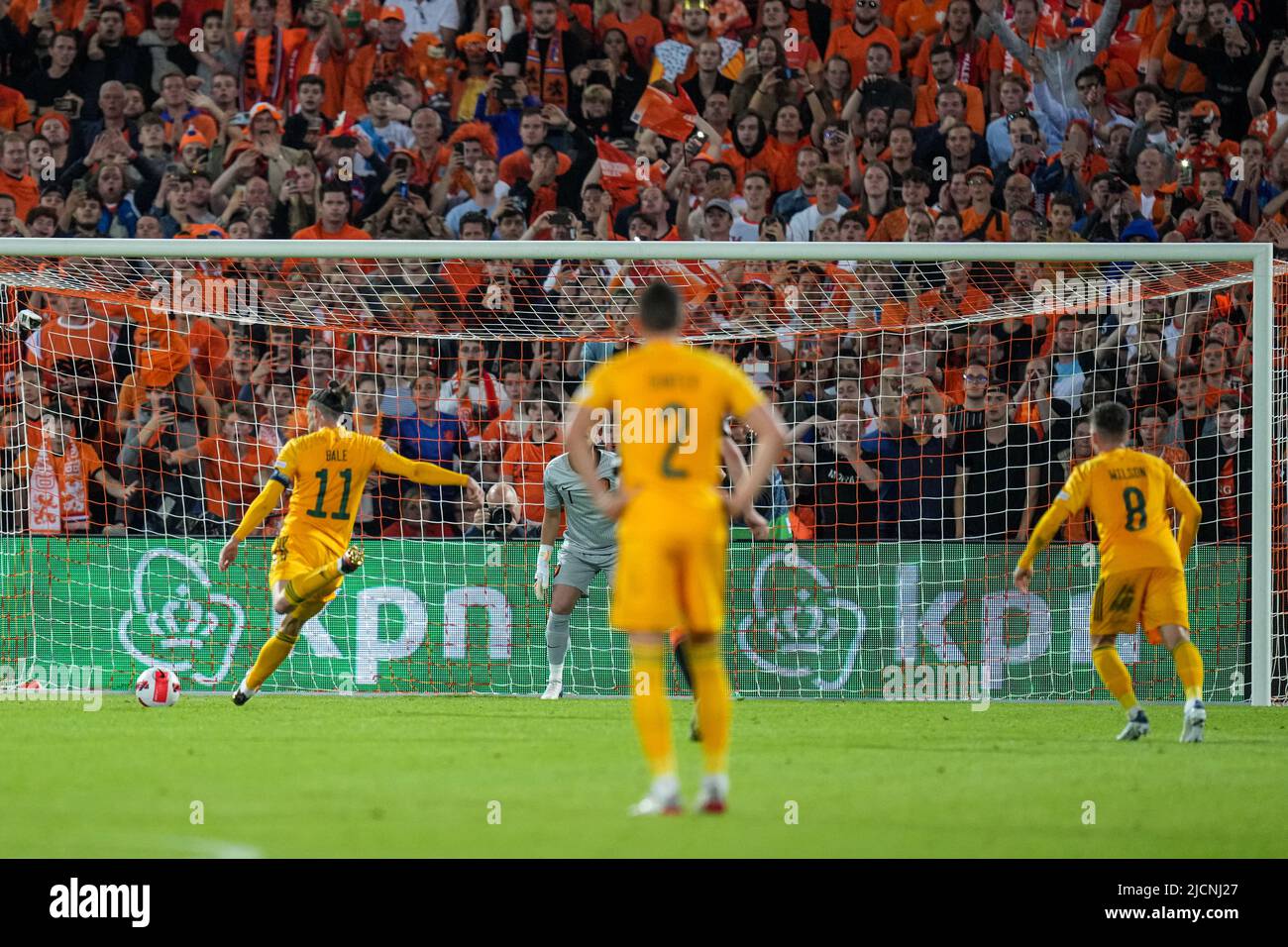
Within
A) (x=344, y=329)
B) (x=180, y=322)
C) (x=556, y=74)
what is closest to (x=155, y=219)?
(x=180, y=322)

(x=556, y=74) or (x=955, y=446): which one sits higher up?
(x=556, y=74)

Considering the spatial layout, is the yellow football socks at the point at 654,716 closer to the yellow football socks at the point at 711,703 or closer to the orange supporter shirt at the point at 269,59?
the yellow football socks at the point at 711,703

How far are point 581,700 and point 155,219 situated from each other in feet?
20.9

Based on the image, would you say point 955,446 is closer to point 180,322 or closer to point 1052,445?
point 1052,445

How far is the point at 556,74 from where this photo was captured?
1631 cm

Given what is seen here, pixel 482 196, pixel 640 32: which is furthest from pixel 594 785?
pixel 640 32

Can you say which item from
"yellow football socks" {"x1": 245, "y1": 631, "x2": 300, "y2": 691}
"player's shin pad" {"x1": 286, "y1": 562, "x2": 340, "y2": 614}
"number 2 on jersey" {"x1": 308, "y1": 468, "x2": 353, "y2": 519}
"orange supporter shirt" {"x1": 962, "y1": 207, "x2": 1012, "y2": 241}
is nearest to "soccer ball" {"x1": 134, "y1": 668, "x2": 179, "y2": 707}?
"yellow football socks" {"x1": 245, "y1": 631, "x2": 300, "y2": 691}

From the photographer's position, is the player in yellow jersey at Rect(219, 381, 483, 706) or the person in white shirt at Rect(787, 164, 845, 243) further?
the person in white shirt at Rect(787, 164, 845, 243)

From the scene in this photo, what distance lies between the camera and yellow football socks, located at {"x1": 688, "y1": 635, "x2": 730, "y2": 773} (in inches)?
223

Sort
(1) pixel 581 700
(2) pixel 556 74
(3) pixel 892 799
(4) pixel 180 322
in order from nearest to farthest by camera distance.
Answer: (3) pixel 892 799 → (1) pixel 581 700 → (4) pixel 180 322 → (2) pixel 556 74

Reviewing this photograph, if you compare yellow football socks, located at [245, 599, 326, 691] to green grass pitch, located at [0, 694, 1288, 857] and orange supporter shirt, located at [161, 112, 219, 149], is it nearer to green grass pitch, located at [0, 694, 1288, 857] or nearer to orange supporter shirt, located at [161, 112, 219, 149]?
green grass pitch, located at [0, 694, 1288, 857]

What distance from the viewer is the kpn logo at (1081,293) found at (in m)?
12.3

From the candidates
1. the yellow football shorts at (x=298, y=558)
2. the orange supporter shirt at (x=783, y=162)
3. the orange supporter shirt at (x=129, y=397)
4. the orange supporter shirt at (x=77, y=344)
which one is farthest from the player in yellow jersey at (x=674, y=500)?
the orange supporter shirt at (x=783, y=162)

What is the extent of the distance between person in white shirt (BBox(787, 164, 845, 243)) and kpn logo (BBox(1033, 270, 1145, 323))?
2.86 metres
